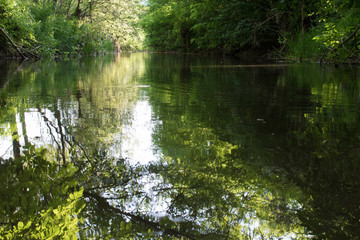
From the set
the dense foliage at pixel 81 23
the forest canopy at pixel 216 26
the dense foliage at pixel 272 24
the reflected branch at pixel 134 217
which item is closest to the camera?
the reflected branch at pixel 134 217

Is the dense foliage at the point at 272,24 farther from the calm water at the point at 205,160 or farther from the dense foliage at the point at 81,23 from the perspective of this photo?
the dense foliage at the point at 81,23

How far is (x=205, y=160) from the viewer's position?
2.06 m

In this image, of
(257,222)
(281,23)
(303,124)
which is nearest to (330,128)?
(303,124)

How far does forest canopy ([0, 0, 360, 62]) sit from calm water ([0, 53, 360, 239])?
7.39ft

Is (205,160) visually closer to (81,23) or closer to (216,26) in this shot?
(216,26)

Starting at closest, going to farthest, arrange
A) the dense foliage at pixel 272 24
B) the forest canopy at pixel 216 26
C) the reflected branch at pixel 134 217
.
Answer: the reflected branch at pixel 134 217, the forest canopy at pixel 216 26, the dense foliage at pixel 272 24

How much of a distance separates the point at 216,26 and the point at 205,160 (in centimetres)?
1506

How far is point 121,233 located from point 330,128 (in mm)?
2009

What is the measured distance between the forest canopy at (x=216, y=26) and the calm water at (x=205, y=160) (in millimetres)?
2253

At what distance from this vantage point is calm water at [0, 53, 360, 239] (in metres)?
1.38

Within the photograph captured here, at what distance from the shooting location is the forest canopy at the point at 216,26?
7.98 m

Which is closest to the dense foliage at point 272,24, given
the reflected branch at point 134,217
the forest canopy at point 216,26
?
the forest canopy at point 216,26

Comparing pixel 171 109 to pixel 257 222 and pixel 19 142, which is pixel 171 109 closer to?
pixel 19 142

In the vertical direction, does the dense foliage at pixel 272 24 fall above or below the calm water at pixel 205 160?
above
